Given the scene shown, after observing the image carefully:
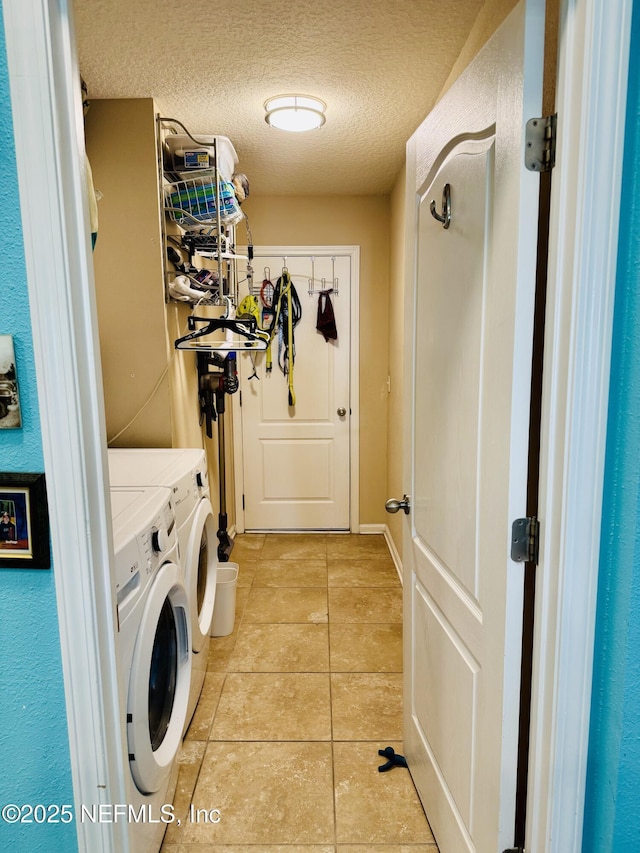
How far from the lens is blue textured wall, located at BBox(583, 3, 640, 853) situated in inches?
30.0

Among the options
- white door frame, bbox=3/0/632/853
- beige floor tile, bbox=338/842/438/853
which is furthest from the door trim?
beige floor tile, bbox=338/842/438/853

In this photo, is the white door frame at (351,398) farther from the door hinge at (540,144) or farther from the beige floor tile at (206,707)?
the door hinge at (540,144)

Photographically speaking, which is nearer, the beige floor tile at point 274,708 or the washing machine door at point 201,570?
the washing machine door at point 201,570

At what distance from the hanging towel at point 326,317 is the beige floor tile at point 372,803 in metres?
Result: 2.69

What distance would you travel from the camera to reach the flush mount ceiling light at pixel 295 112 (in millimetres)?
2201

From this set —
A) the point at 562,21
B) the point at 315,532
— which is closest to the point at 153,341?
the point at 562,21

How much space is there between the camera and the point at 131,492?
1.59 meters

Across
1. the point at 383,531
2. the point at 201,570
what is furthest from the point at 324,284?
the point at 201,570

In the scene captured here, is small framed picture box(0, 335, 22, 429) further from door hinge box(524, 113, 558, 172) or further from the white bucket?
the white bucket

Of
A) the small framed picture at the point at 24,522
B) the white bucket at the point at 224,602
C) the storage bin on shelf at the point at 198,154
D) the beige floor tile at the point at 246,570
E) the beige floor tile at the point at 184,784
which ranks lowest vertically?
the beige floor tile at the point at 246,570

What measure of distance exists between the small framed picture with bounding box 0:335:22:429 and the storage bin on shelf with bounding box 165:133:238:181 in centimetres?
169

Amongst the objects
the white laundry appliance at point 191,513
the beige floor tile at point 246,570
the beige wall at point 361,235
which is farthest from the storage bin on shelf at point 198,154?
the beige floor tile at point 246,570

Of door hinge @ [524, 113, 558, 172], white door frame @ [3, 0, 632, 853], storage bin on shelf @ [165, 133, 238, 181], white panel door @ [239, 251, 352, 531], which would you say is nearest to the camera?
white door frame @ [3, 0, 632, 853]

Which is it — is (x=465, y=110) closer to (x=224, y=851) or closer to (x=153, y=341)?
(x=153, y=341)
